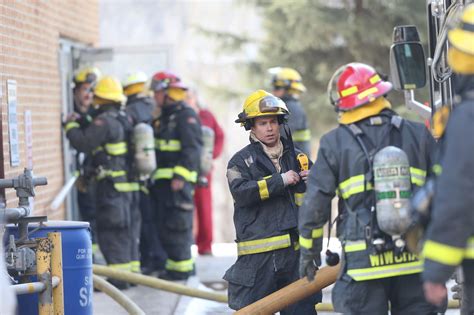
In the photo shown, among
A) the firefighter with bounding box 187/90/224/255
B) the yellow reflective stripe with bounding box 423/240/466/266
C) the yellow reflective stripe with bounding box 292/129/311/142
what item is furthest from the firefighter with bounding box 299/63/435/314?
the firefighter with bounding box 187/90/224/255

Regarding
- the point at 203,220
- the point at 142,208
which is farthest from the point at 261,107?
the point at 203,220

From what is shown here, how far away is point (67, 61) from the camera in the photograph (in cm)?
1205

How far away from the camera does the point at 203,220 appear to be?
13.5 metres

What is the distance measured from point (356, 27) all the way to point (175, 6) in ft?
109

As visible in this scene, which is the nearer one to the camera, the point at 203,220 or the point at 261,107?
the point at 261,107

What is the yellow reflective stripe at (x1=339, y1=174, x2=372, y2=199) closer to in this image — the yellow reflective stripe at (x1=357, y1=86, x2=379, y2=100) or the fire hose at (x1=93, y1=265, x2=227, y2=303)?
the yellow reflective stripe at (x1=357, y1=86, x2=379, y2=100)

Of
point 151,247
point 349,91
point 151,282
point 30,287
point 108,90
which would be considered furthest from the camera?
point 151,247

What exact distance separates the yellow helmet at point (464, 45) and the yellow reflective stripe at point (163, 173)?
6.36 metres

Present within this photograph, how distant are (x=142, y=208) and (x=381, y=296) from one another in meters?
6.19

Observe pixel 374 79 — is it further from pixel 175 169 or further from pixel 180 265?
pixel 180 265

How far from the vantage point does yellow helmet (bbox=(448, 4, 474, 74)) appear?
191 inches

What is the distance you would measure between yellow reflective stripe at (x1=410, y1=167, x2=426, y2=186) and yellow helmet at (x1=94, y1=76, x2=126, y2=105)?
5.14 m

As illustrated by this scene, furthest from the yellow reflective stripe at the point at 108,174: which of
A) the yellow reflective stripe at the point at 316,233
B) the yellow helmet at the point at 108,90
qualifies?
the yellow reflective stripe at the point at 316,233

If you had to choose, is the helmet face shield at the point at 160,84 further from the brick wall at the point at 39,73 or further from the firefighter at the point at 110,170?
the brick wall at the point at 39,73
